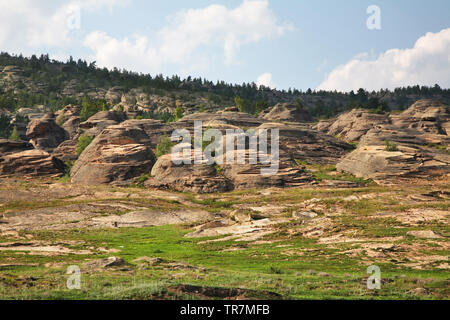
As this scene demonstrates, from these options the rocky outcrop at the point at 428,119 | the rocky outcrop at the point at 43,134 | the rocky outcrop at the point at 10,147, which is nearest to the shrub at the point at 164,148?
the rocky outcrop at the point at 10,147

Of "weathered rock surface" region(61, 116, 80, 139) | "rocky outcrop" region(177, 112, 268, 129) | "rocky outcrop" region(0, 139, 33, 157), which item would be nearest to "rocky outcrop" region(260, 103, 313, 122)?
"rocky outcrop" region(177, 112, 268, 129)

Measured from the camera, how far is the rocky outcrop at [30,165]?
93.6 metres

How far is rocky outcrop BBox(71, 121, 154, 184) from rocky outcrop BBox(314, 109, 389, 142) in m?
73.0

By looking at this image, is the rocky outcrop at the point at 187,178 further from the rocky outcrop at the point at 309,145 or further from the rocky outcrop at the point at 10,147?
the rocky outcrop at the point at 10,147

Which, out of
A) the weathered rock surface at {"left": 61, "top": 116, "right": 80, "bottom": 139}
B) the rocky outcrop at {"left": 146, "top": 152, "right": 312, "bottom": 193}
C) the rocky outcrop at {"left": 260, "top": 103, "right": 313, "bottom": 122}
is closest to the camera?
the rocky outcrop at {"left": 146, "top": 152, "right": 312, "bottom": 193}

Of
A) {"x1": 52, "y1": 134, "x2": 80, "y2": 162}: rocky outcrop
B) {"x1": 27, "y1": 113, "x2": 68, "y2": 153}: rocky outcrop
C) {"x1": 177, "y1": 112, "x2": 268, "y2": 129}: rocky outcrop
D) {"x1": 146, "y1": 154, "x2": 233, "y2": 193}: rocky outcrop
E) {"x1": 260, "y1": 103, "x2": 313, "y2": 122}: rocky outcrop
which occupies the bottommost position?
{"x1": 146, "y1": 154, "x2": 233, "y2": 193}: rocky outcrop

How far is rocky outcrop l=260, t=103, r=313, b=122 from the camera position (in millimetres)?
167750

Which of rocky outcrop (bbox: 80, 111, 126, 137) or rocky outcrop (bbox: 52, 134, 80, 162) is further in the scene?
rocky outcrop (bbox: 80, 111, 126, 137)

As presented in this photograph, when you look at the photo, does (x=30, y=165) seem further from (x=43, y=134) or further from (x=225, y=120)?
(x=225, y=120)

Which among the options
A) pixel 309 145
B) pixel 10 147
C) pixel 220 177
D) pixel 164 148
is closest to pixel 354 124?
pixel 309 145

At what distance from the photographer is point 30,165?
94625 millimetres

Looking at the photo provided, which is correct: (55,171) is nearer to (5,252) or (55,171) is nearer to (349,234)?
(5,252)

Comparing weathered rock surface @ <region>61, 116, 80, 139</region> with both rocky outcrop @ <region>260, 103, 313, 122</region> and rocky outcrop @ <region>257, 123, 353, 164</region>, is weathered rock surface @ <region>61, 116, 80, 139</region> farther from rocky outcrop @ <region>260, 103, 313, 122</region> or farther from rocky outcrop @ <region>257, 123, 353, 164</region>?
rocky outcrop @ <region>257, 123, 353, 164</region>

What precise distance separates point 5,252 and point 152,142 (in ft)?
245
